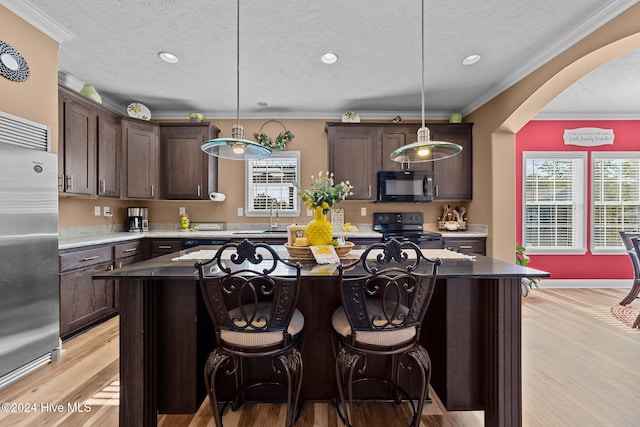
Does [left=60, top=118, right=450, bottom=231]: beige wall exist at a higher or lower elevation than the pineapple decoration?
higher

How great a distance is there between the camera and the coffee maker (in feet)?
13.8

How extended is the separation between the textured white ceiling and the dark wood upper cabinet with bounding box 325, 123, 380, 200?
39 cm

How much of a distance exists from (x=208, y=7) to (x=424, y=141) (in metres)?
Answer: 1.88

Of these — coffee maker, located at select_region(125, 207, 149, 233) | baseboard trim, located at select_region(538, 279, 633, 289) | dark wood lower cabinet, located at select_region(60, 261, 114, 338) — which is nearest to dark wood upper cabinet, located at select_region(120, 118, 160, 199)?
coffee maker, located at select_region(125, 207, 149, 233)

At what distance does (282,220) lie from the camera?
458cm

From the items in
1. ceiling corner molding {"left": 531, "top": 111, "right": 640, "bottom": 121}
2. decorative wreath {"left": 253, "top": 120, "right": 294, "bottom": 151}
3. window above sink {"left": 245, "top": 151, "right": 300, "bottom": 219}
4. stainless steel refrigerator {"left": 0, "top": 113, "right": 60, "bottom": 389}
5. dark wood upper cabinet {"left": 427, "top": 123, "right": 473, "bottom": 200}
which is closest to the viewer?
stainless steel refrigerator {"left": 0, "top": 113, "right": 60, "bottom": 389}

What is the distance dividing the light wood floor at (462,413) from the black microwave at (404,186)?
1.95m

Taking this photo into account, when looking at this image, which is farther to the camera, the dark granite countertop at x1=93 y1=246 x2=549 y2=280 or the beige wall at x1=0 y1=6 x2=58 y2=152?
the beige wall at x1=0 y1=6 x2=58 y2=152

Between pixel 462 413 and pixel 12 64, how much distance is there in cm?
387

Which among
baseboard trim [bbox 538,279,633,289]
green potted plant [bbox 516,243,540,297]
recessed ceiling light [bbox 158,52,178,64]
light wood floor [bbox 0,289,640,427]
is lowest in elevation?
light wood floor [bbox 0,289,640,427]

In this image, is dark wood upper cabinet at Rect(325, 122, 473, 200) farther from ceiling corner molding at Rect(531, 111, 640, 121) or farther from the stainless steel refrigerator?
the stainless steel refrigerator

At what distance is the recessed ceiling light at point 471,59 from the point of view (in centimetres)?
296

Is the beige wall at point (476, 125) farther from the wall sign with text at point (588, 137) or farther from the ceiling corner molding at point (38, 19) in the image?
the wall sign with text at point (588, 137)

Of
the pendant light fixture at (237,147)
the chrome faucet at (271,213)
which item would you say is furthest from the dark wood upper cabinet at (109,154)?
the pendant light fixture at (237,147)
